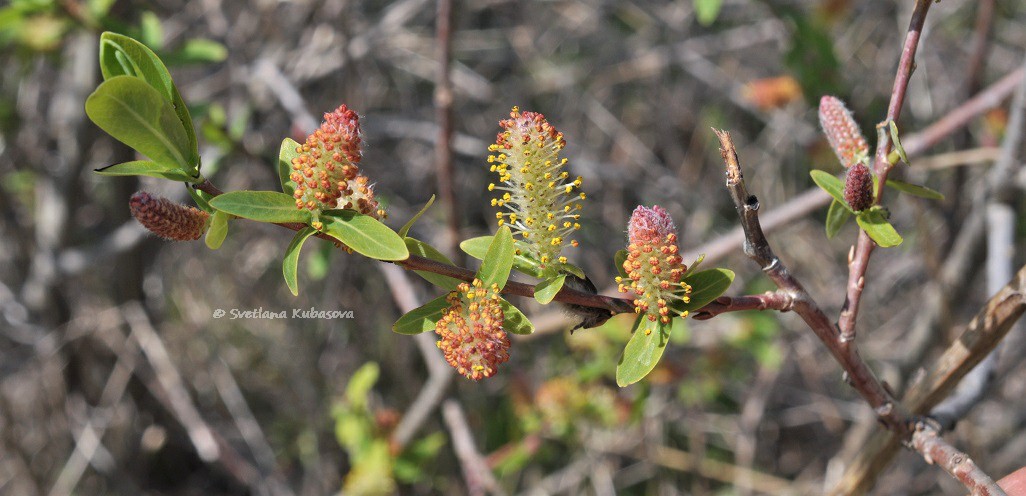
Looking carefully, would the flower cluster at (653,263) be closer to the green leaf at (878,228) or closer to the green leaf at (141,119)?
the green leaf at (878,228)

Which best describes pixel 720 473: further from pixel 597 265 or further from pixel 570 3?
pixel 570 3

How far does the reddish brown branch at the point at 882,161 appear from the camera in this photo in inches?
37.8

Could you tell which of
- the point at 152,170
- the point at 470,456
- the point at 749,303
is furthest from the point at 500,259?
the point at 470,456

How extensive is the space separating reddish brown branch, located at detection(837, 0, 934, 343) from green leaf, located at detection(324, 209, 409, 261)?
558 mm

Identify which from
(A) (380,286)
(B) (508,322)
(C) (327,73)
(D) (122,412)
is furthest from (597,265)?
(B) (508,322)

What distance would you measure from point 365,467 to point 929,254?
67.3 inches

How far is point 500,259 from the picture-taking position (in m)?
0.90

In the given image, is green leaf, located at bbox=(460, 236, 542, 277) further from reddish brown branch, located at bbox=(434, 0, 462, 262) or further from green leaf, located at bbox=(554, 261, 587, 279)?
reddish brown branch, located at bbox=(434, 0, 462, 262)

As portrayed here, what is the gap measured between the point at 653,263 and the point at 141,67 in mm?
604

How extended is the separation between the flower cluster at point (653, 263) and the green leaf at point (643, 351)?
16 mm

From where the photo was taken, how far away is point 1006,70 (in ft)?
13.2

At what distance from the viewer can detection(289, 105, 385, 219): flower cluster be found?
2.95ft

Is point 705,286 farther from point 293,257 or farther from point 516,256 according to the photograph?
point 293,257

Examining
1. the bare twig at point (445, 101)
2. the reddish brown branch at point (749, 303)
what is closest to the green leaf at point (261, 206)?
the reddish brown branch at point (749, 303)
